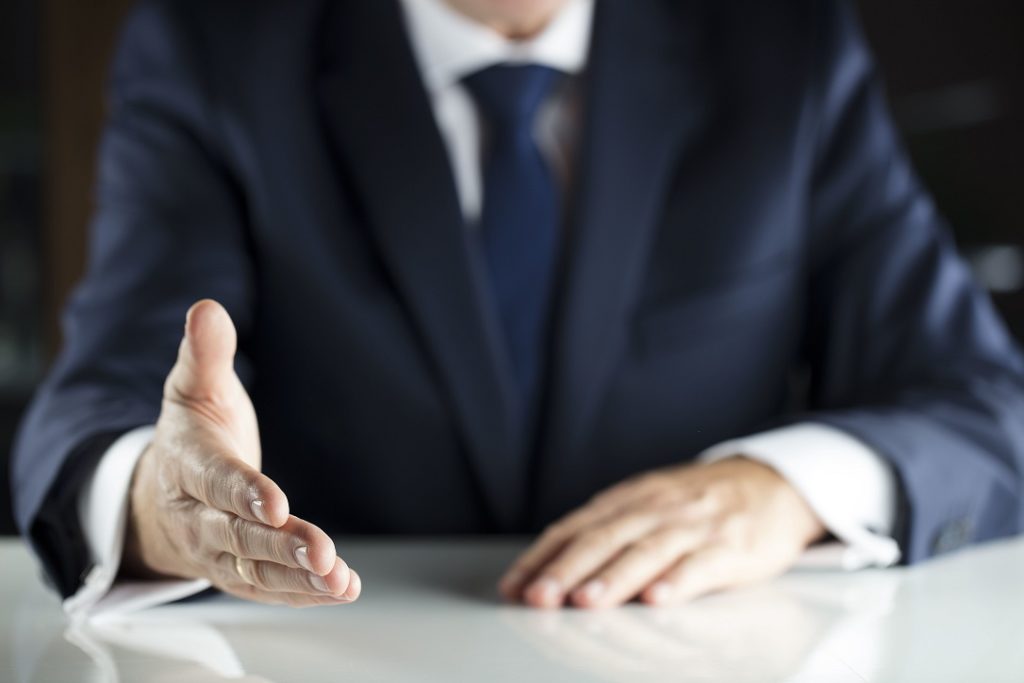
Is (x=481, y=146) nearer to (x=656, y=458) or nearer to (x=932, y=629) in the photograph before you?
(x=656, y=458)

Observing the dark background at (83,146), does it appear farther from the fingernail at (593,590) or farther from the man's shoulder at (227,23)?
the fingernail at (593,590)

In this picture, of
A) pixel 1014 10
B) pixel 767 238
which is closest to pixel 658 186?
pixel 767 238

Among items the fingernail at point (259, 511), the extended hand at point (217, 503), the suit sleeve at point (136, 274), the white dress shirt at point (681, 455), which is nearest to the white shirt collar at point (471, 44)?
the white dress shirt at point (681, 455)

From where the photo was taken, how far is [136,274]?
1.05 metres

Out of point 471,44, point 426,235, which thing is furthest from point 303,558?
point 471,44

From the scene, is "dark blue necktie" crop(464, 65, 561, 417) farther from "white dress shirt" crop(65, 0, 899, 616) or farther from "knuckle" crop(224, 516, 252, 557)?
"knuckle" crop(224, 516, 252, 557)

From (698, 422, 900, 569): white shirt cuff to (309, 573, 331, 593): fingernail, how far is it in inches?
17.4

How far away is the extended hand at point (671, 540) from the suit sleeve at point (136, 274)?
0.99 ft

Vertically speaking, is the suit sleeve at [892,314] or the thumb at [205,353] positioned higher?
the thumb at [205,353]

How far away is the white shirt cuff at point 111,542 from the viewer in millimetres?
729

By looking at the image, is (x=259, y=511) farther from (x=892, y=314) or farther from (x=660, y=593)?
(x=892, y=314)

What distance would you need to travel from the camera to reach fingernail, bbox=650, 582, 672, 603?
75 centimetres

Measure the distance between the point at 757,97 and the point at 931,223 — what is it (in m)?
0.22

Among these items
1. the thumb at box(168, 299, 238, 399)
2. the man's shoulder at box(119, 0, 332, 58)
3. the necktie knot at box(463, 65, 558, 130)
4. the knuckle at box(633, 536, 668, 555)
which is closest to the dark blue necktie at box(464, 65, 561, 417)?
the necktie knot at box(463, 65, 558, 130)
